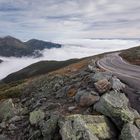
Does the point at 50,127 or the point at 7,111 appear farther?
the point at 7,111

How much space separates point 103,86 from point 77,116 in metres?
7.10

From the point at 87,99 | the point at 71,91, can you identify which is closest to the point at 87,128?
the point at 87,99

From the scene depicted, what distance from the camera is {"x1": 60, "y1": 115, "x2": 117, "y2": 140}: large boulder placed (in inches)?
774

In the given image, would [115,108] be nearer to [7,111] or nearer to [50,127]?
[50,127]

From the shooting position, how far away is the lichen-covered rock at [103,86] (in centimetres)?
2735

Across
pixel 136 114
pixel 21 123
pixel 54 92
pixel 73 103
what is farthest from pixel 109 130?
pixel 54 92

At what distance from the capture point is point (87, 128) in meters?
→ 19.9

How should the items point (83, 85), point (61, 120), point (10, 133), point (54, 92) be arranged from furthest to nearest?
point (54, 92)
point (83, 85)
point (10, 133)
point (61, 120)

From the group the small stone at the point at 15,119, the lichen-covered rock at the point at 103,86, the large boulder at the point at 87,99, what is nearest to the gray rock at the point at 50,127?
the large boulder at the point at 87,99

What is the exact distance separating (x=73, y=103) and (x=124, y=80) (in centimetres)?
994

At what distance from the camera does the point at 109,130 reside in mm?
21344

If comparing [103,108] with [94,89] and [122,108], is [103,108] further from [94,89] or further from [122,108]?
[94,89]

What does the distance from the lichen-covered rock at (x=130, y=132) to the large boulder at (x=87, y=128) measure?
1.36 m

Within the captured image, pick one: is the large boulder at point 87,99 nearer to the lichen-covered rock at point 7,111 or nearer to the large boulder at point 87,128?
the large boulder at point 87,128
